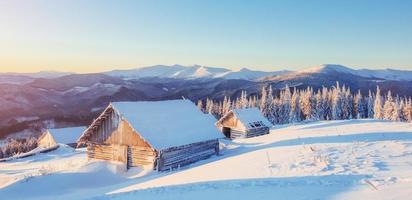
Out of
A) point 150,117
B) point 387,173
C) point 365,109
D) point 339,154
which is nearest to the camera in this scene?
point 387,173

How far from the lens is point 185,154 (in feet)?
104

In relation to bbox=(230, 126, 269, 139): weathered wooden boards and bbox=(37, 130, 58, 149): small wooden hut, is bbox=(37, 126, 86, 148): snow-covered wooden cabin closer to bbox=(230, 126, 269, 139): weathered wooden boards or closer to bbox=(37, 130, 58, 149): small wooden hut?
bbox=(37, 130, 58, 149): small wooden hut

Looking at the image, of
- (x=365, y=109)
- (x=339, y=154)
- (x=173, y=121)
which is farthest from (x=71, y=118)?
(x=339, y=154)

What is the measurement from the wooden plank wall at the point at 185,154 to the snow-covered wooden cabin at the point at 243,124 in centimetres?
1881

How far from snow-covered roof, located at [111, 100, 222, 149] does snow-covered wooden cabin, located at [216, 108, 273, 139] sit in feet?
58.7

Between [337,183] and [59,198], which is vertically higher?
[337,183]

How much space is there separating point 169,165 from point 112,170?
14.2 ft

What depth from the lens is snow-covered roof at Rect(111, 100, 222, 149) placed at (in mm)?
30128

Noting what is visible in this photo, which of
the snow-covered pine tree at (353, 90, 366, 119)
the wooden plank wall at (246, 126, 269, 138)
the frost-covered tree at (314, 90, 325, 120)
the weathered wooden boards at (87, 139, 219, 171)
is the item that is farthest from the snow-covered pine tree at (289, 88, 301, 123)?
the weathered wooden boards at (87, 139, 219, 171)

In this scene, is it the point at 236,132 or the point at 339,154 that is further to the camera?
the point at 236,132

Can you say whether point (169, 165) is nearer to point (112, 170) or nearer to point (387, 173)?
point (112, 170)

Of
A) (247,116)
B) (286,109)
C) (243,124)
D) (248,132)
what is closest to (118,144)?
Result: (243,124)

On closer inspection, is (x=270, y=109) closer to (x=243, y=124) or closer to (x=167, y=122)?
Result: (x=243, y=124)

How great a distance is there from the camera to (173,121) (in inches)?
1300
